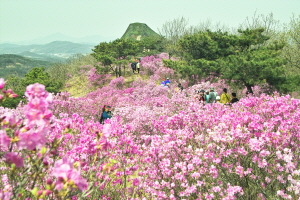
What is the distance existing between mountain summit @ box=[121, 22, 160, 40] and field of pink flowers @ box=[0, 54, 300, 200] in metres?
79.2

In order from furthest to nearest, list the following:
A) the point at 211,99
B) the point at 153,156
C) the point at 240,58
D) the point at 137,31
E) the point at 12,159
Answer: the point at 137,31
the point at 240,58
the point at 211,99
the point at 153,156
the point at 12,159

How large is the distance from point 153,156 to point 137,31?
85.2 metres

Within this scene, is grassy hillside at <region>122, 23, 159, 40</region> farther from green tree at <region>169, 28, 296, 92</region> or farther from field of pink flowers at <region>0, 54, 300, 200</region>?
field of pink flowers at <region>0, 54, 300, 200</region>

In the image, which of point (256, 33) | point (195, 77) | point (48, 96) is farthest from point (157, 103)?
point (48, 96)

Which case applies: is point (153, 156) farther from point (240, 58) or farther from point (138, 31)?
point (138, 31)

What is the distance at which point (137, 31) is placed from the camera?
86250 millimetres

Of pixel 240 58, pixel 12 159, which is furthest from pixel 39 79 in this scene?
pixel 12 159

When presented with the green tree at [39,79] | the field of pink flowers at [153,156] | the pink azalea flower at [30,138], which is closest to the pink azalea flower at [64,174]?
the field of pink flowers at [153,156]

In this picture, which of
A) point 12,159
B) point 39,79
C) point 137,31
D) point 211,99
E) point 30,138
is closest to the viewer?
point 30,138

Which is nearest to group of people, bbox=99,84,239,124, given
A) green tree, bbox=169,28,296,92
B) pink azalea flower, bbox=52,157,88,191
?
green tree, bbox=169,28,296,92

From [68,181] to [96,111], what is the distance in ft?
51.0

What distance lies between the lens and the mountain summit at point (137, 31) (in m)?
84.6

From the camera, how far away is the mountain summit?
278 ft

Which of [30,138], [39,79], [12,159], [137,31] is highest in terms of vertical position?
[137,31]
